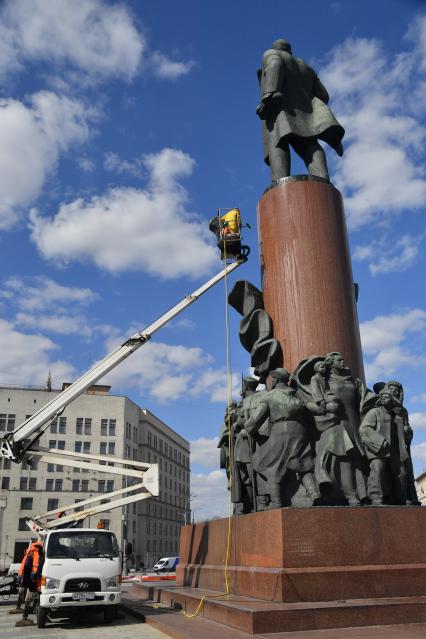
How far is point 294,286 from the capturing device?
10.8m

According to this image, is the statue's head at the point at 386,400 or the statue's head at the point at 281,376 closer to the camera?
the statue's head at the point at 386,400

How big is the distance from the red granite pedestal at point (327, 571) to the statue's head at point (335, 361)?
2314 millimetres

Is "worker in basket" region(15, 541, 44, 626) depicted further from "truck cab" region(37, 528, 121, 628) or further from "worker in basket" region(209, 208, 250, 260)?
"worker in basket" region(209, 208, 250, 260)

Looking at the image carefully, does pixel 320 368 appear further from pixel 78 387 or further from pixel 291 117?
pixel 78 387

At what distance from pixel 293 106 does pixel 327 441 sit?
788 centimetres

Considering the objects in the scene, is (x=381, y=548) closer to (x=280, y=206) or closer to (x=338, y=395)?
(x=338, y=395)

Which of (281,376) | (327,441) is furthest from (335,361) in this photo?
(327,441)

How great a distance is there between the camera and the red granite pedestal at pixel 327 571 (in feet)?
21.5

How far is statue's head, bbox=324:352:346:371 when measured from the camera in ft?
30.9

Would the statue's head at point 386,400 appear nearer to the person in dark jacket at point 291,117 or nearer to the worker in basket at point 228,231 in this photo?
the person in dark jacket at point 291,117

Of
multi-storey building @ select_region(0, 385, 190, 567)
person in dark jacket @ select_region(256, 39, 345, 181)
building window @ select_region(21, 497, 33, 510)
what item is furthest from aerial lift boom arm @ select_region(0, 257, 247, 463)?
building window @ select_region(21, 497, 33, 510)

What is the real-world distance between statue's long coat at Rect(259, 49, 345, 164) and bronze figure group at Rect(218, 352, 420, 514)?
5.69 meters

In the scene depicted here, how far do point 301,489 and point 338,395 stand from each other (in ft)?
5.11

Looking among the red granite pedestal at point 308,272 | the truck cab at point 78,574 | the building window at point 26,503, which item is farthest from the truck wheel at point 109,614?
the building window at point 26,503
